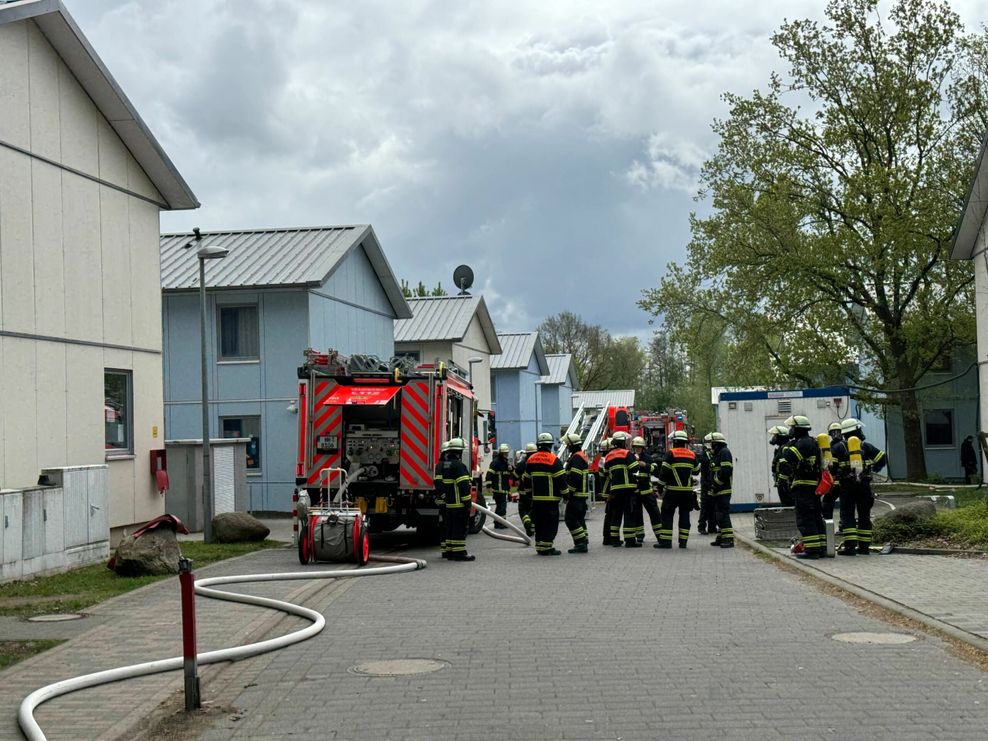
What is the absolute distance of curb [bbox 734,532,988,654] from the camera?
9241 mm

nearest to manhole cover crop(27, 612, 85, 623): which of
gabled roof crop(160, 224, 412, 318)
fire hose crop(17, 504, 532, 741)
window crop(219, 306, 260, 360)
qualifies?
fire hose crop(17, 504, 532, 741)

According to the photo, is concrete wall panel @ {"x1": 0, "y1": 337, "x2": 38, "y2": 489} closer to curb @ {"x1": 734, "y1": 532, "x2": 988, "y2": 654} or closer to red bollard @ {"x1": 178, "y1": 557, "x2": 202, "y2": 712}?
red bollard @ {"x1": 178, "y1": 557, "x2": 202, "y2": 712}

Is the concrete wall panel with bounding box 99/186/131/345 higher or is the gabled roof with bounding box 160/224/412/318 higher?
the gabled roof with bounding box 160/224/412/318

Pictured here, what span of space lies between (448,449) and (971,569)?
23.9 feet

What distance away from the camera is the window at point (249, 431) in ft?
99.4

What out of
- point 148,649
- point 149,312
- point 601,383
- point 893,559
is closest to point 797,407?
point 893,559

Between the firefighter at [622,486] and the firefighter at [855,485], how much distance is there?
11.5 feet

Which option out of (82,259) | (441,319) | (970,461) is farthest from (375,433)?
(441,319)

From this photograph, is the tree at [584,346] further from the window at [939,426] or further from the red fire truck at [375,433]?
the red fire truck at [375,433]

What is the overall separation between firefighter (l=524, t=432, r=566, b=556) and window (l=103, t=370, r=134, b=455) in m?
6.93

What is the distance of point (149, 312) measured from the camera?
67.9 ft

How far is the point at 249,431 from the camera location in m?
30.5

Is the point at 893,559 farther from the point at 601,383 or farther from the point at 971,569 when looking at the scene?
the point at 601,383

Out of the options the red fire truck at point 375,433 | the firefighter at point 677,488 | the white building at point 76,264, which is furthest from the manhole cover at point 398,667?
the firefighter at point 677,488
